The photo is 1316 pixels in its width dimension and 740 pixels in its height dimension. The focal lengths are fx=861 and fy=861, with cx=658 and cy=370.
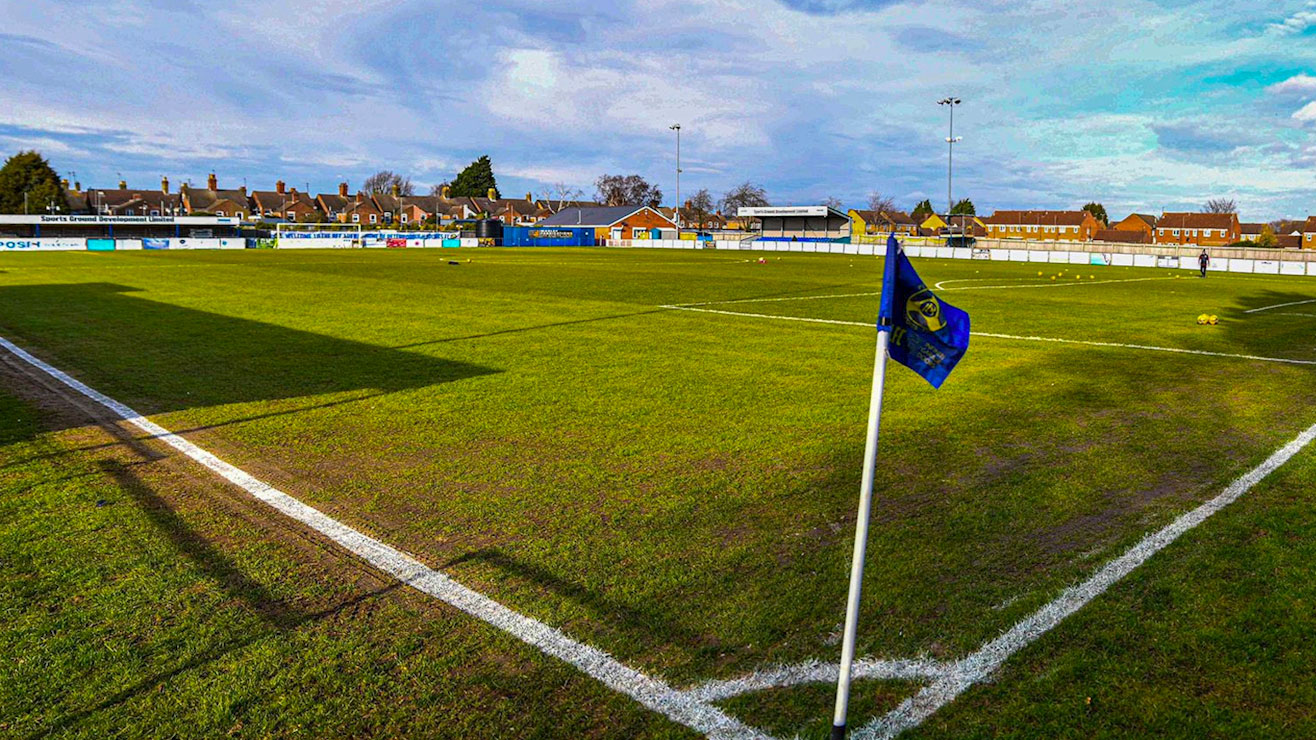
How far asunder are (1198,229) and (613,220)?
9457cm

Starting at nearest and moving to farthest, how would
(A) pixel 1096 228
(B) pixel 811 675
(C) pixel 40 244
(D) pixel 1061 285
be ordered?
1. (B) pixel 811 675
2. (D) pixel 1061 285
3. (C) pixel 40 244
4. (A) pixel 1096 228

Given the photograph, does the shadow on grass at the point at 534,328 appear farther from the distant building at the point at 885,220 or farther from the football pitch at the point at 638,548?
the distant building at the point at 885,220

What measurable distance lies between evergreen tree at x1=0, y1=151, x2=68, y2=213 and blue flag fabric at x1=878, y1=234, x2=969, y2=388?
121488 mm

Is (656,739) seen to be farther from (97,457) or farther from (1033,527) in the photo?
(97,457)

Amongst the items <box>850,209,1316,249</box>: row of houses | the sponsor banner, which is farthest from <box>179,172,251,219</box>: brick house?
<box>850,209,1316,249</box>: row of houses

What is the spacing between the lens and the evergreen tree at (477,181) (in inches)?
6531

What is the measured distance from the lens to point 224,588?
5.15m

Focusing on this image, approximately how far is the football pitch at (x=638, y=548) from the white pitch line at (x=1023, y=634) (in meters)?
0.03

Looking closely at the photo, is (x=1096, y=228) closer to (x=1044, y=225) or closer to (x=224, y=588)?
(x=1044, y=225)

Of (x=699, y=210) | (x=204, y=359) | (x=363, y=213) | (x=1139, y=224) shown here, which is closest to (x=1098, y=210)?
(x=1139, y=224)

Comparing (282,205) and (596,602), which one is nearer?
(596,602)

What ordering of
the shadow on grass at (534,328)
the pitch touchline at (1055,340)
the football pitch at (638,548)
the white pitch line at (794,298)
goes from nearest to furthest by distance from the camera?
the football pitch at (638,548)
the pitch touchline at (1055,340)
the shadow on grass at (534,328)
the white pitch line at (794,298)

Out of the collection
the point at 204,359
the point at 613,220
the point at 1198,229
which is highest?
the point at 1198,229

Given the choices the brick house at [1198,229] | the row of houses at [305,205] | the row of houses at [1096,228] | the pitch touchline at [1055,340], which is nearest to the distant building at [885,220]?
the row of houses at [1096,228]
